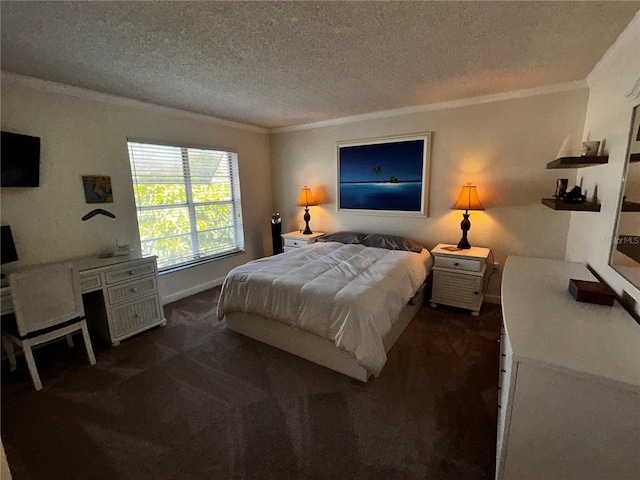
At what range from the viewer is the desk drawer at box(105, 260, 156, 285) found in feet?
8.39

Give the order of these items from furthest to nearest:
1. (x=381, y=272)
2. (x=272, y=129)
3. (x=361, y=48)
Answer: (x=272, y=129), (x=381, y=272), (x=361, y=48)

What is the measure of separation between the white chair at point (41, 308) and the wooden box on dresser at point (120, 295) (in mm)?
189

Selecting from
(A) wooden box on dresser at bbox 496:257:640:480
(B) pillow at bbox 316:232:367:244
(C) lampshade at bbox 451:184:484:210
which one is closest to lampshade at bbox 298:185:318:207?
(B) pillow at bbox 316:232:367:244

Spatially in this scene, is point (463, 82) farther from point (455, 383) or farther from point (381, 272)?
point (455, 383)

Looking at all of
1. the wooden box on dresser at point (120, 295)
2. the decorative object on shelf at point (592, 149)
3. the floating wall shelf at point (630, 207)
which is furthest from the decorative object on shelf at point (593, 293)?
the wooden box on dresser at point (120, 295)

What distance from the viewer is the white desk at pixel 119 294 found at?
8.20 feet

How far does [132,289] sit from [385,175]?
316 centimetres

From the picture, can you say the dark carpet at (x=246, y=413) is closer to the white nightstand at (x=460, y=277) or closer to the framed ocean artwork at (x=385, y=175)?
the white nightstand at (x=460, y=277)

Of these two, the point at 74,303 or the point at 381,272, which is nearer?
the point at 74,303

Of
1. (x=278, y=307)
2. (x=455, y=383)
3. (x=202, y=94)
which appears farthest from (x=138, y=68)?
(x=455, y=383)

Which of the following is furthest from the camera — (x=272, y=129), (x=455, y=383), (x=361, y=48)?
(x=272, y=129)

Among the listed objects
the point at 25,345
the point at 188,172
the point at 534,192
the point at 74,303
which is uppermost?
the point at 188,172

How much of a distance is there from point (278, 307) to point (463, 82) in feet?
8.63

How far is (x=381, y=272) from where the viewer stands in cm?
255
